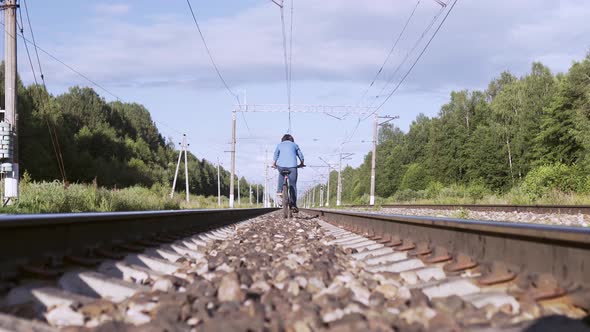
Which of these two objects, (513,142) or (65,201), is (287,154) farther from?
(513,142)

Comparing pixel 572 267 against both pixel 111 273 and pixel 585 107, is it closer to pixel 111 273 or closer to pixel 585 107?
pixel 111 273

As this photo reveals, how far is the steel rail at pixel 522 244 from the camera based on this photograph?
313 centimetres

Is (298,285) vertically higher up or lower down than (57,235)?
lower down

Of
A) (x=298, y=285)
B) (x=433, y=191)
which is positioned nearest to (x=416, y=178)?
(x=433, y=191)

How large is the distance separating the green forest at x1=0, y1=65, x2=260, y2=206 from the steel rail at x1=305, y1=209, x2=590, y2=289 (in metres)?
29.6

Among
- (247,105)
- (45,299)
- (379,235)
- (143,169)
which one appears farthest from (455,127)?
(45,299)

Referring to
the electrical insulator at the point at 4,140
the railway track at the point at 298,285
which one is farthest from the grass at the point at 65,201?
the railway track at the point at 298,285

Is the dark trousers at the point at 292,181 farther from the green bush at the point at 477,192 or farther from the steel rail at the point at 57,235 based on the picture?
the green bush at the point at 477,192

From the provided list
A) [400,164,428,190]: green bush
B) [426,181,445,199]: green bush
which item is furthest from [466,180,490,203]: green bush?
[400,164,428,190]: green bush

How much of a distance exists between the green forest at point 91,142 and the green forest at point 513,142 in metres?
25.2

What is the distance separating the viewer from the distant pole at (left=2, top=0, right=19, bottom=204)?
15846mm

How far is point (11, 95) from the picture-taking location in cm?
1725

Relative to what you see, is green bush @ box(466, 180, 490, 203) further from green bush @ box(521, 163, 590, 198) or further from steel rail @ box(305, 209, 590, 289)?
steel rail @ box(305, 209, 590, 289)

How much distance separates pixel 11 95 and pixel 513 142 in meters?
62.0
